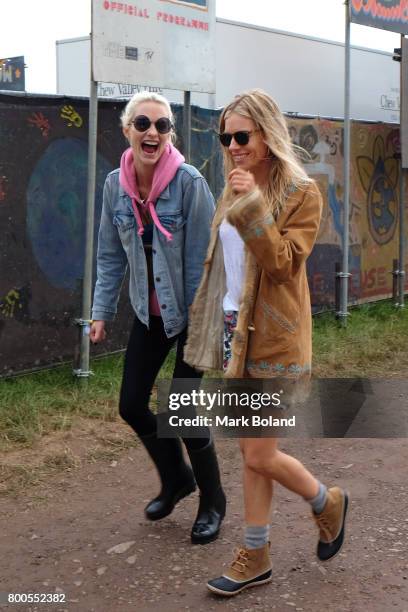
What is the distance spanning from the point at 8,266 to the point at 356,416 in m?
2.62

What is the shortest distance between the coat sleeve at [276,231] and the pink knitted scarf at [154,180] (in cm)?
78

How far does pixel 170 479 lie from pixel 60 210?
9.39ft

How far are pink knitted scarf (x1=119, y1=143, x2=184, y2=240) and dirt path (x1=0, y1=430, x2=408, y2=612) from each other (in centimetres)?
139

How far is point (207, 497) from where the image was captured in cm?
408

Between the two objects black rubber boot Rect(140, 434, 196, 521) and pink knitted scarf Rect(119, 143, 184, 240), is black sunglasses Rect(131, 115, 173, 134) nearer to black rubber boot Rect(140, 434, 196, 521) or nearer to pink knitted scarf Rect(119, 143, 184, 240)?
pink knitted scarf Rect(119, 143, 184, 240)

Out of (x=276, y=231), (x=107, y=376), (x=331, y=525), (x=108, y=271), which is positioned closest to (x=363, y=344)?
(x=107, y=376)

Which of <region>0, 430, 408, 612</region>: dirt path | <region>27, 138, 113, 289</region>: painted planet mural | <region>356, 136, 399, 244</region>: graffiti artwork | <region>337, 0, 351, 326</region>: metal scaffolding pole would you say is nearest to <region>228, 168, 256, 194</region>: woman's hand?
<region>0, 430, 408, 612</region>: dirt path

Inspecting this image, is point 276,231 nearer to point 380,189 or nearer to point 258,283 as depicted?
point 258,283

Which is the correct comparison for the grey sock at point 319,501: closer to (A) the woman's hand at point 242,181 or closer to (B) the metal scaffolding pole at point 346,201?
(A) the woman's hand at point 242,181

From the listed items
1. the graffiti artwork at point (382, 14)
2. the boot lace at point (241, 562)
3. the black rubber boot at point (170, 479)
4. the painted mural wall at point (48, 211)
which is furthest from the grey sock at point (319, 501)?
the graffiti artwork at point (382, 14)

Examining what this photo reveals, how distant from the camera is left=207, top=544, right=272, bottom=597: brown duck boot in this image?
3516mm

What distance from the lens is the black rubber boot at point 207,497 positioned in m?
4.01

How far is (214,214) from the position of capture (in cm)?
376

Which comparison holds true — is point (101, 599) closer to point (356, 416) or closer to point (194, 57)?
point (356, 416)
